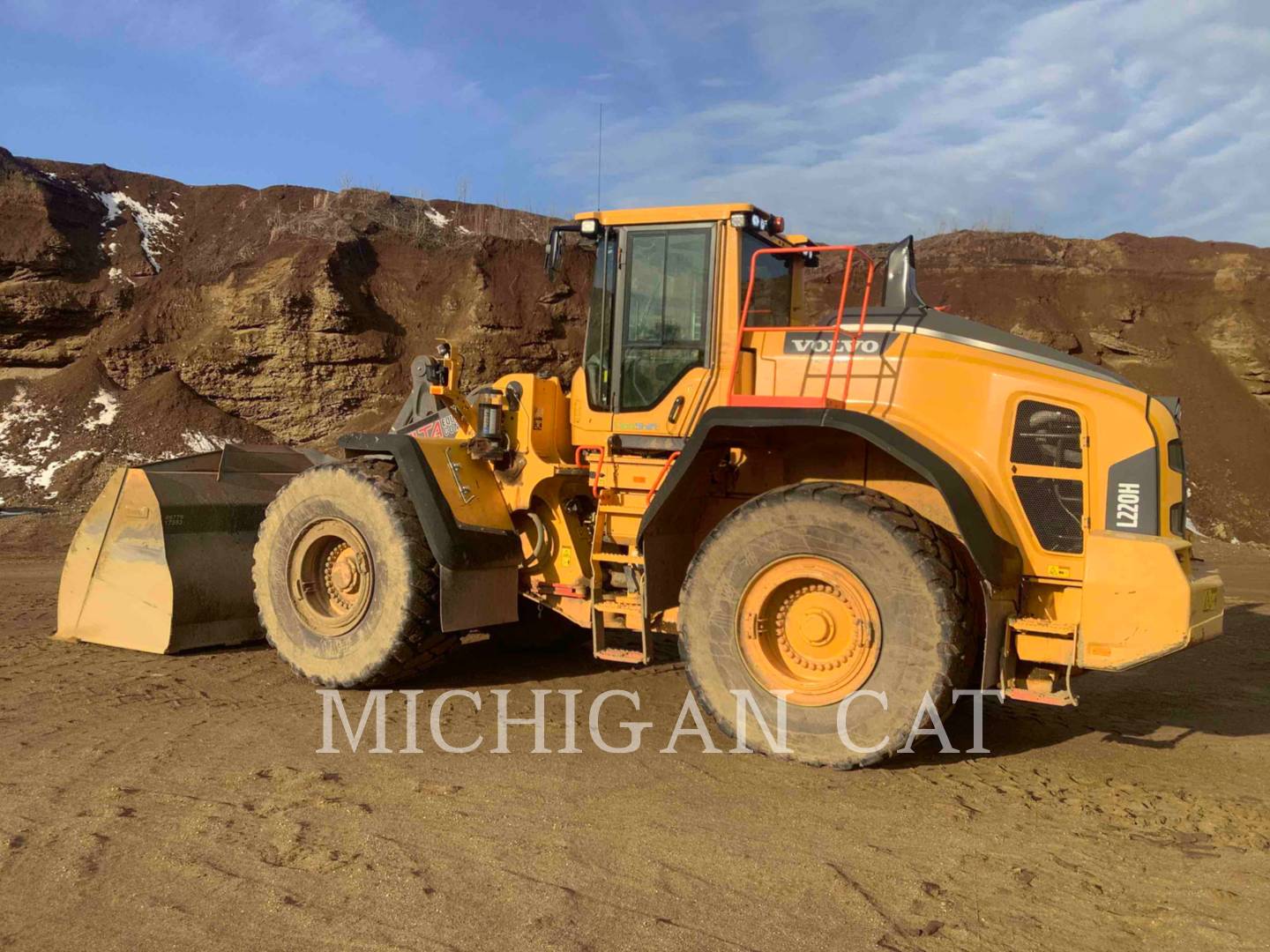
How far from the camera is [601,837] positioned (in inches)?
150

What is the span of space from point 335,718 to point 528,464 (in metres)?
1.82

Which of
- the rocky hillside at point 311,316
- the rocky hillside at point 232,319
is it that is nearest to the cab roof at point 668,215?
the rocky hillside at point 311,316

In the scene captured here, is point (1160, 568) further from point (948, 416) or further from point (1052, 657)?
point (948, 416)

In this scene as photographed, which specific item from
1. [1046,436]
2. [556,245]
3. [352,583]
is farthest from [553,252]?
[1046,436]

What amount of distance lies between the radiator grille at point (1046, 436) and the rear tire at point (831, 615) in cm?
55

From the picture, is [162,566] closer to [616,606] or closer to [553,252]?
[616,606]

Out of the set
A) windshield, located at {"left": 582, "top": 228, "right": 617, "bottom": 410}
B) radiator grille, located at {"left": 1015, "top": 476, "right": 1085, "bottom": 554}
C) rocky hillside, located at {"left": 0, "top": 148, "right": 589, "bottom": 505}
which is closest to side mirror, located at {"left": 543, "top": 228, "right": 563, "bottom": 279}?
windshield, located at {"left": 582, "top": 228, "right": 617, "bottom": 410}

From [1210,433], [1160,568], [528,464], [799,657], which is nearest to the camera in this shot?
[1160,568]

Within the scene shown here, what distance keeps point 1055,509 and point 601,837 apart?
2.52 metres

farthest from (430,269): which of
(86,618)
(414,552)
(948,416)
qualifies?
(948,416)

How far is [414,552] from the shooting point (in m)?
5.86

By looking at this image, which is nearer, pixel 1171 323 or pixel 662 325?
pixel 662 325

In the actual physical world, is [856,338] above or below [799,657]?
above

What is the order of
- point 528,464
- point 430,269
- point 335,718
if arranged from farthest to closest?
point 430,269, point 528,464, point 335,718
